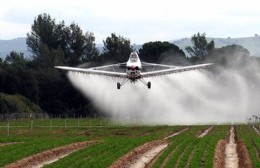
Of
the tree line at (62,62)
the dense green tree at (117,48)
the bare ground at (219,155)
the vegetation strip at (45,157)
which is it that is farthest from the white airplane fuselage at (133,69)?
the dense green tree at (117,48)

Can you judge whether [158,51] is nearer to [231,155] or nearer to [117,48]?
[117,48]

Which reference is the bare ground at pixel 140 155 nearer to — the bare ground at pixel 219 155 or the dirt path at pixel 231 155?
the bare ground at pixel 219 155

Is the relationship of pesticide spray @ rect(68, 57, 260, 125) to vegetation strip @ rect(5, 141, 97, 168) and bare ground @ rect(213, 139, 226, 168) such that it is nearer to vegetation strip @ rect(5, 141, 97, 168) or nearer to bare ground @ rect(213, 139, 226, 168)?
bare ground @ rect(213, 139, 226, 168)

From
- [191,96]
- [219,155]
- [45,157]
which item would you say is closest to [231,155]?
[219,155]

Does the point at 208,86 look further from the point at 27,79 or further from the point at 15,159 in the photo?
the point at 15,159

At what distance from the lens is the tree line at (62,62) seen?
5418 inches

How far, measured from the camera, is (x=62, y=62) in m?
174

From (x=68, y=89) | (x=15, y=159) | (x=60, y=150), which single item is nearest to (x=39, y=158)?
(x=15, y=159)

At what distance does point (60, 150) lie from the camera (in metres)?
43.7

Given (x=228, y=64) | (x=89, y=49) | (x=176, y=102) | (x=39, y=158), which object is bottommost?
(x=39, y=158)

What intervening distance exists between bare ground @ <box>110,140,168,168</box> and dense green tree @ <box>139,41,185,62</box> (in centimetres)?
12323

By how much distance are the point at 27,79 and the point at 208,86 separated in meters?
43.5

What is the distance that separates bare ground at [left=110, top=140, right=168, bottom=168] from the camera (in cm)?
3631

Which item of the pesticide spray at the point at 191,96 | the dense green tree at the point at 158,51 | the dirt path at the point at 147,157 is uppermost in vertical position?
the dense green tree at the point at 158,51
